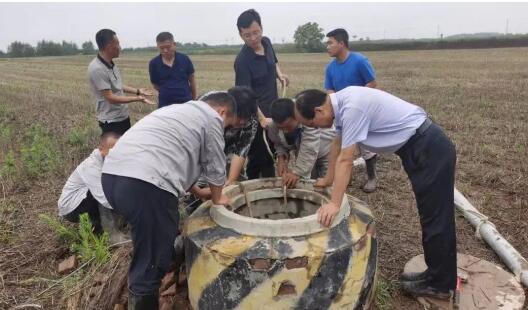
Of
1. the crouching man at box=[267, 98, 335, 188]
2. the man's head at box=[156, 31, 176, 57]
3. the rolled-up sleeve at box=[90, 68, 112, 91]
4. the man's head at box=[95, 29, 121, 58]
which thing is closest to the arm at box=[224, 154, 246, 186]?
the crouching man at box=[267, 98, 335, 188]

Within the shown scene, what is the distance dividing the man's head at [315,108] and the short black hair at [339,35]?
8.05 feet

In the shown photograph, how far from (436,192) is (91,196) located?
2.89 meters

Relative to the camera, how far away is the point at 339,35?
5.28 metres

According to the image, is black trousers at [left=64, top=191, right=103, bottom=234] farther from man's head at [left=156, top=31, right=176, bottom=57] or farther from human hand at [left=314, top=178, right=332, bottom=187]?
man's head at [left=156, top=31, right=176, bottom=57]

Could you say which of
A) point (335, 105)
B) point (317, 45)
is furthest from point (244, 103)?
point (317, 45)

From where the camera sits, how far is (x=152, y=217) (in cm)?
279

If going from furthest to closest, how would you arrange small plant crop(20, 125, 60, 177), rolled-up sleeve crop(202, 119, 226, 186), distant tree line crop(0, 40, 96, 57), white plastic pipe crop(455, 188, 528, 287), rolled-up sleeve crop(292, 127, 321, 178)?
distant tree line crop(0, 40, 96, 57) → small plant crop(20, 125, 60, 177) → rolled-up sleeve crop(292, 127, 321, 178) → white plastic pipe crop(455, 188, 528, 287) → rolled-up sleeve crop(202, 119, 226, 186)

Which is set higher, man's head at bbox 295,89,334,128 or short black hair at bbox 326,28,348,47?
short black hair at bbox 326,28,348,47

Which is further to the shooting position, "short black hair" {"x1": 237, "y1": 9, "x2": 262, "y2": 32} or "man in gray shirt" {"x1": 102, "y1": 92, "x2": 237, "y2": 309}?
"short black hair" {"x1": 237, "y1": 9, "x2": 262, "y2": 32}

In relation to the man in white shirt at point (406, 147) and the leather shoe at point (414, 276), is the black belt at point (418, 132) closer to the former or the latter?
the man in white shirt at point (406, 147)

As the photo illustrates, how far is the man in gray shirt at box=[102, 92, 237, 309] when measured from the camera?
2.75 m

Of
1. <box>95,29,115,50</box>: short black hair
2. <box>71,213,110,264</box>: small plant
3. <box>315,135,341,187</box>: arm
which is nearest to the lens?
<box>315,135,341,187</box>: arm

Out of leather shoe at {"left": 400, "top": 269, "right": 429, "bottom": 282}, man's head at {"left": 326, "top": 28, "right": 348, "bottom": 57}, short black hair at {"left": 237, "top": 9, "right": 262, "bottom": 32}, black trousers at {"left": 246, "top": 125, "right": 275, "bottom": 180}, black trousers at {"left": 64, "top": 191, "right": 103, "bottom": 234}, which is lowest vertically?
leather shoe at {"left": 400, "top": 269, "right": 429, "bottom": 282}

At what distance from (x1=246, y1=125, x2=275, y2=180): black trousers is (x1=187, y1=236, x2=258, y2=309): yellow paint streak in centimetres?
203
